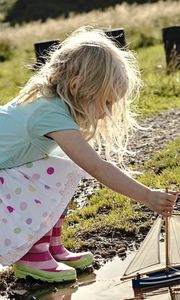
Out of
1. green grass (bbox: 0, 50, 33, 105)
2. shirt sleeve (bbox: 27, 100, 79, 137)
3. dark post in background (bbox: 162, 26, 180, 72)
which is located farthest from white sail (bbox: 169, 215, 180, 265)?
dark post in background (bbox: 162, 26, 180, 72)

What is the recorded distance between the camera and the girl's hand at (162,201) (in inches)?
151

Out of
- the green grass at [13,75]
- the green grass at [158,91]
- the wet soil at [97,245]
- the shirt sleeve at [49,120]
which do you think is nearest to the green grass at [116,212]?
the wet soil at [97,245]

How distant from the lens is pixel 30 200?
421cm

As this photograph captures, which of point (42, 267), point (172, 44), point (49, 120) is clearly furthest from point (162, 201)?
point (172, 44)

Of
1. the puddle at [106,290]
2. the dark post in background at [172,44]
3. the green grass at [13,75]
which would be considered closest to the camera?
the puddle at [106,290]

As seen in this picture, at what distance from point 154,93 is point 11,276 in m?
5.88

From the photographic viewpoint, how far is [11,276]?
442cm

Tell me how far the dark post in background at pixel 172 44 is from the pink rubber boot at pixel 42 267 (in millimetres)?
6900

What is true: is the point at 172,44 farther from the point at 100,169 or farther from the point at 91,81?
the point at 100,169

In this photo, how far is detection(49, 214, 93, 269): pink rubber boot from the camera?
443cm

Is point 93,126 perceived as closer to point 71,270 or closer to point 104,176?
point 104,176

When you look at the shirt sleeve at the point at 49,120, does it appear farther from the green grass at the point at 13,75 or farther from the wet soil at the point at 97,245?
the green grass at the point at 13,75

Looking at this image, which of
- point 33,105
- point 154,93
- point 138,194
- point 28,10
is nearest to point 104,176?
point 138,194

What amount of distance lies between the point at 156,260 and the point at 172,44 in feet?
25.0
